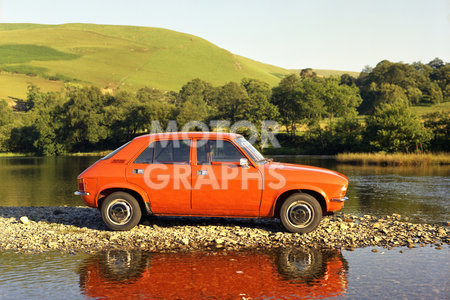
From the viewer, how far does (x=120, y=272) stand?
7508 millimetres

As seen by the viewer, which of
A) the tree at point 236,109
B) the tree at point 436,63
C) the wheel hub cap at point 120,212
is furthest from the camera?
the tree at point 436,63

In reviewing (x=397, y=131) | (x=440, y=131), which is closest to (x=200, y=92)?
(x=397, y=131)

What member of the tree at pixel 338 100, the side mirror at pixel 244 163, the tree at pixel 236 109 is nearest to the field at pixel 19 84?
the tree at pixel 236 109

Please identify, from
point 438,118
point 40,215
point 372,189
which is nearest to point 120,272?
point 40,215

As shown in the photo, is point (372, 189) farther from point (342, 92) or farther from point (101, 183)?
point (342, 92)

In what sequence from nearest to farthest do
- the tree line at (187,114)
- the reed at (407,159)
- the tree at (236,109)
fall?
the reed at (407,159)
the tree line at (187,114)
the tree at (236,109)

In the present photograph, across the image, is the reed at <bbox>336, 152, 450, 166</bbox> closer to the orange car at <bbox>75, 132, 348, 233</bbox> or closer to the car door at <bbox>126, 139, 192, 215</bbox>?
the orange car at <bbox>75, 132, 348, 233</bbox>

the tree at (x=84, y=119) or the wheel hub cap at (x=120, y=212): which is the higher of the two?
the tree at (x=84, y=119)

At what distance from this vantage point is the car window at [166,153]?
10.3m

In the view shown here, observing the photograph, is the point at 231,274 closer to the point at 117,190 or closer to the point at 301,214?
the point at 301,214

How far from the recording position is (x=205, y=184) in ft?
32.6

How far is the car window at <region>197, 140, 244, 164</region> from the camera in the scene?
33.0ft

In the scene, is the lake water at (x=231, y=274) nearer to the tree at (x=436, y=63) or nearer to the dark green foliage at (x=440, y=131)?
the dark green foliage at (x=440, y=131)

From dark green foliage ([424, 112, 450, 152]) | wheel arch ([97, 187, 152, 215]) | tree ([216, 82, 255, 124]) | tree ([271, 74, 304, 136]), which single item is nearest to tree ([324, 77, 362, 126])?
tree ([271, 74, 304, 136])
